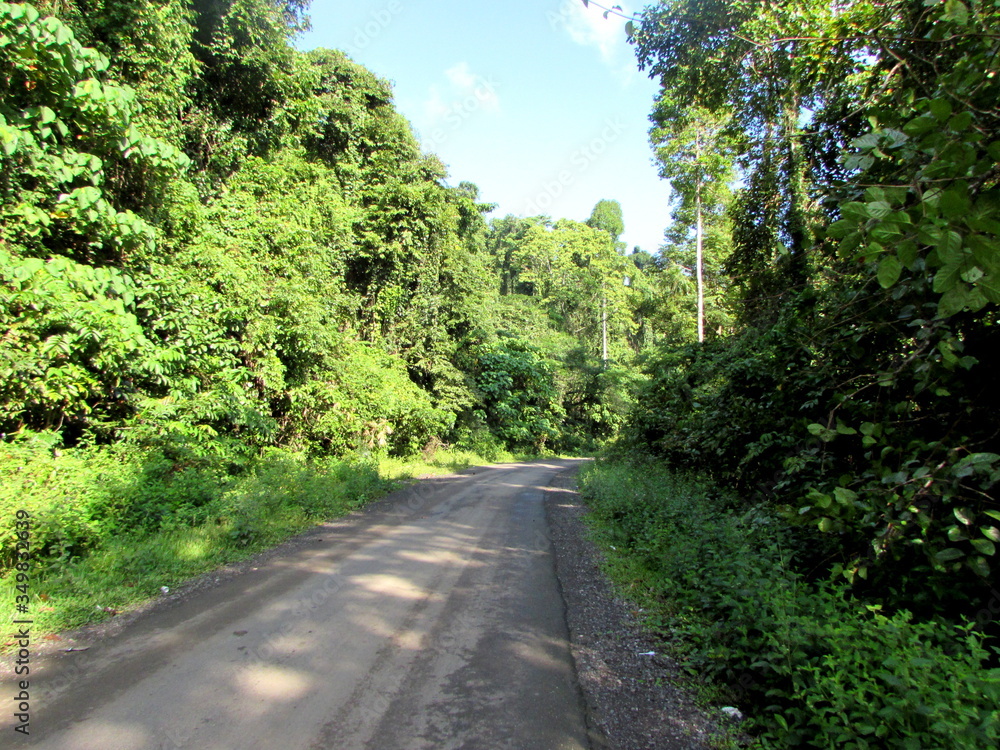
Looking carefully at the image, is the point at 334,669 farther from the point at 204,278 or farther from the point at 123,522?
the point at 204,278

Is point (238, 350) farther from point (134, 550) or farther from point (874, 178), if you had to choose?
point (874, 178)

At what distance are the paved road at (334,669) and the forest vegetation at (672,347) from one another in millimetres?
1062

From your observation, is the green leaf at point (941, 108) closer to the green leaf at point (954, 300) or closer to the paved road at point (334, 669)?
the green leaf at point (954, 300)

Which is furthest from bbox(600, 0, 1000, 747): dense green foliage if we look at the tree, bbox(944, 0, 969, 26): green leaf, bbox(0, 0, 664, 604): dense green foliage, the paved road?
the tree

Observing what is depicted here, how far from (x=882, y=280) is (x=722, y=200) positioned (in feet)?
87.6

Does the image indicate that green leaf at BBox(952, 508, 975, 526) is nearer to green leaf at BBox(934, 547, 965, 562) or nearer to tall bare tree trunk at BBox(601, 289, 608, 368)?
green leaf at BBox(934, 547, 965, 562)

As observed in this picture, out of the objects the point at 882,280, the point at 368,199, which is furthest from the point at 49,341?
the point at 368,199

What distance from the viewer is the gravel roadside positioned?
3.34 meters

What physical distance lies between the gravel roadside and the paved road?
0.16m

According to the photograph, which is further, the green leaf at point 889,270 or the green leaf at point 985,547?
the green leaf at point 985,547

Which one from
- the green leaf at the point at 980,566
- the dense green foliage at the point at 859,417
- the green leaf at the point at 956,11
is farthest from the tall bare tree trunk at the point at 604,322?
the green leaf at the point at 956,11

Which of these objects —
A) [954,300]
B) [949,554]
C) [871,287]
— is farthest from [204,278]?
[949,554]

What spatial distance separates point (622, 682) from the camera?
402 cm

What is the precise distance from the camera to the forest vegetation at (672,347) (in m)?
3.06
